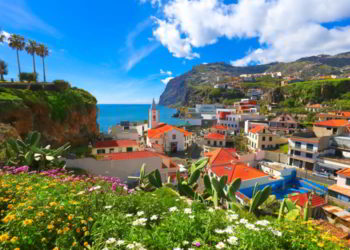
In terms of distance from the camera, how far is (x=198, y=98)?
434ft

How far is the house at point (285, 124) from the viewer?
138 feet

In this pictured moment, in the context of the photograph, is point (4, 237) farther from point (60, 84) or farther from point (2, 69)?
point (2, 69)

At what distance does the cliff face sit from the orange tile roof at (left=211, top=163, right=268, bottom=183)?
18.8 meters

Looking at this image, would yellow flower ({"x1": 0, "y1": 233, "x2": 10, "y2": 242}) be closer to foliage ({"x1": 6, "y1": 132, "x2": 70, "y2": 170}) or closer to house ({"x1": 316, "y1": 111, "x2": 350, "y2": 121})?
foliage ({"x1": 6, "y1": 132, "x2": 70, "y2": 170})

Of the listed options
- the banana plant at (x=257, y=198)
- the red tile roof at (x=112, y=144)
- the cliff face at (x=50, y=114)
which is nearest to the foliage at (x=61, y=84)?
the cliff face at (x=50, y=114)

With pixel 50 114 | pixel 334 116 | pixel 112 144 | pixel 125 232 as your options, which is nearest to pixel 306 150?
pixel 112 144

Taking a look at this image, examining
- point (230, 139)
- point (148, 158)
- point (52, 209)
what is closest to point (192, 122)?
point (230, 139)

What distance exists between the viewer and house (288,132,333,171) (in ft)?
84.3

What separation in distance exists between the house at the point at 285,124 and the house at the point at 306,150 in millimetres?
15872

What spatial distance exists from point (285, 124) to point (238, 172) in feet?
113

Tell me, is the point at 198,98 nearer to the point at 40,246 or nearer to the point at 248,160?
the point at 248,160

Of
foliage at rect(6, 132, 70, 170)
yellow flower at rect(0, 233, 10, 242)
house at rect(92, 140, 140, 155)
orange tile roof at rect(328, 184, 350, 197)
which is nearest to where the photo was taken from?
yellow flower at rect(0, 233, 10, 242)

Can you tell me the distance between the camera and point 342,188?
59.0 feet

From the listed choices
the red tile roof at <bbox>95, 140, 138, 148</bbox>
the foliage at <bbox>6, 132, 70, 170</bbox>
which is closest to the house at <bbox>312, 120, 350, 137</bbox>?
the red tile roof at <bbox>95, 140, 138, 148</bbox>
